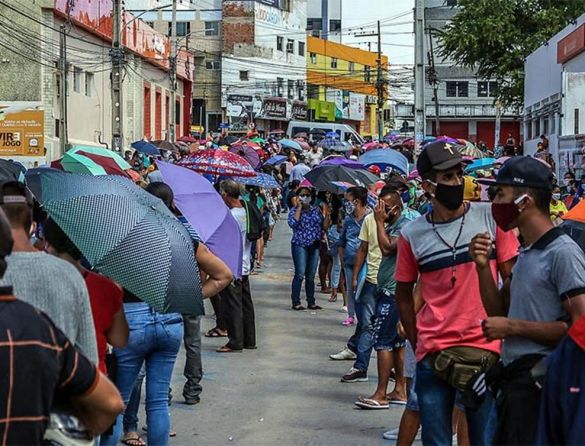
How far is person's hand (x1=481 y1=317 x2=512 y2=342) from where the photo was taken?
5.03m

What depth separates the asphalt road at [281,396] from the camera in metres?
9.13

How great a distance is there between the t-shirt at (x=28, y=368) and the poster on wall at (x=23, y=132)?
67.3ft

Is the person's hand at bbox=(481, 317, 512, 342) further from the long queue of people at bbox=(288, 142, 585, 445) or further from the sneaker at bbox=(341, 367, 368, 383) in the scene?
the sneaker at bbox=(341, 367, 368, 383)

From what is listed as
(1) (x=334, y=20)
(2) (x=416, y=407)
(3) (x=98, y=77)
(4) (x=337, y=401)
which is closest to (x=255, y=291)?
(4) (x=337, y=401)

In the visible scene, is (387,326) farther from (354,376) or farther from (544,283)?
(544,283)

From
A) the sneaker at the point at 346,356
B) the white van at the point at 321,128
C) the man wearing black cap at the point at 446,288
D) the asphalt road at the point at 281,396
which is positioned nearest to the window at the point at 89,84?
the white van at the point at 321,128

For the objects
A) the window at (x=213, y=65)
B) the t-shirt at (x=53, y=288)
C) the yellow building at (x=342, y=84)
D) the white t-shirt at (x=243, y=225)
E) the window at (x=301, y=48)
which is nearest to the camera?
the t-shirt at (x=53, y=288)

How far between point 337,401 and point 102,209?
16.9 ft

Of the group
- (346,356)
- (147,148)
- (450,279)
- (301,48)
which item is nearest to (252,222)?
(346,356)

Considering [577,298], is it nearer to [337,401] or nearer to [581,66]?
[337,401]

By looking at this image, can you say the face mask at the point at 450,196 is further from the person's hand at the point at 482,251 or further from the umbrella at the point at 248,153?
the umbrella at the point at 248,153

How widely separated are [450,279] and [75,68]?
1458 inches

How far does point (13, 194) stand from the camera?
4566 millimetres

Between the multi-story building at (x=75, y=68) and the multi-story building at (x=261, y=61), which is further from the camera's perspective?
the multi-story building at (x=261, y=61)
